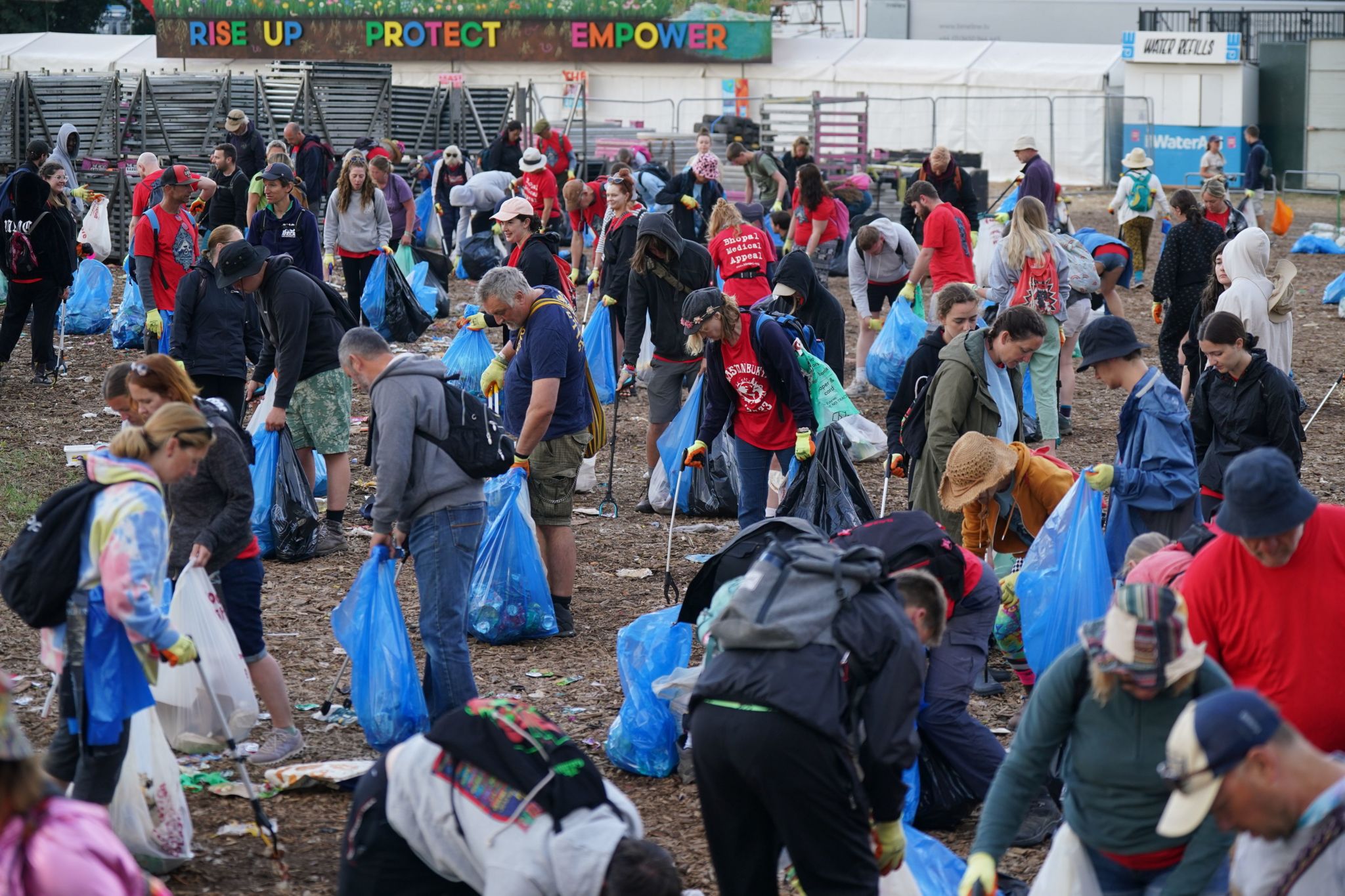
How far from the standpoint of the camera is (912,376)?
6.93 m

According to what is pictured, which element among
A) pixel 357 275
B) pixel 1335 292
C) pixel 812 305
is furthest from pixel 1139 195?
pixel 357 275

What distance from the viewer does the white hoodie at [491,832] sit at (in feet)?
10.1

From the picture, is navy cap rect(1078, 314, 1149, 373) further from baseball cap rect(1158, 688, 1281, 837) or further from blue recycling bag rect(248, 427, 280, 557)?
blue recycling bag rect(248, 427, 280, 557)

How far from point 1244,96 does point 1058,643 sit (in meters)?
27.2

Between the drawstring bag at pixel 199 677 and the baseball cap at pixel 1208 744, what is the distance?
3.20 meters

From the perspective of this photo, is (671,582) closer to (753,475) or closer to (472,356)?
(753,475)

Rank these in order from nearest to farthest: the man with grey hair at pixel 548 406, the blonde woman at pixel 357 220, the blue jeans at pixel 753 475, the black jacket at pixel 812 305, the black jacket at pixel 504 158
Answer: the man with grey hair at pixel 548 406 → the blue jeans at pixel 753 475 → the black jacket at pixel 812 305 → the blonde woman at pixel 357 220 → the black jacket at pixel 504 158

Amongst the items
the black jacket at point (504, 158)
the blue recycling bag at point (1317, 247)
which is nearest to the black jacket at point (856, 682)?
the black jacket at point (504, 158)

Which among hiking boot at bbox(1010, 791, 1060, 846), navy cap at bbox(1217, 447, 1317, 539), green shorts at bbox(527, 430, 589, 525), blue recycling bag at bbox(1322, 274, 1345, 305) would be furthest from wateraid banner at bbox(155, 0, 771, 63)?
navy cap at bbox(1217, 447, 1317, 539)

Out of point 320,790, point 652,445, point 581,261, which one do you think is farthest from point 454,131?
point 320,790

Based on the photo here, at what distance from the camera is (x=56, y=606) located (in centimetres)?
399

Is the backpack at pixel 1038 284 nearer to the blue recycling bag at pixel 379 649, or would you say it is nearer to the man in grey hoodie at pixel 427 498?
the man in grey hoodie at pixel 427 498

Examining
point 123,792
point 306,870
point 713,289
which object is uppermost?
point 713,289

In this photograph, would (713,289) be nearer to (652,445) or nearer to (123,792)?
(652,445)
